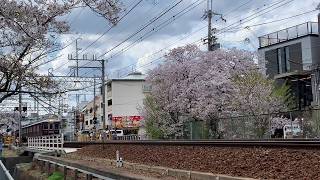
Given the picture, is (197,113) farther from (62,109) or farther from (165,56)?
(62,109)

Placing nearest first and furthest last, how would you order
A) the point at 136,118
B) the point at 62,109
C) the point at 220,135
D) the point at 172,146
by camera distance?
the point at 62,109 → the point at 172,146 → the point at 220,135 → the point at 136,118

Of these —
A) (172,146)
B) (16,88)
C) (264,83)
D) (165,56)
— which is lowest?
(172,146)

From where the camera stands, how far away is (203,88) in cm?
4684

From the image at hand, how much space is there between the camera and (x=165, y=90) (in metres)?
52.8

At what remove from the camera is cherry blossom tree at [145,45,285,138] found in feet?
151

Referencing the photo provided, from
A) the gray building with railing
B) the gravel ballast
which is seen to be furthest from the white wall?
the gravel ballast

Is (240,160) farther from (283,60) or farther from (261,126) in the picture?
(283,60)

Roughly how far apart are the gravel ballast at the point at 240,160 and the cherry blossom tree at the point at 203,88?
1724 centimetres

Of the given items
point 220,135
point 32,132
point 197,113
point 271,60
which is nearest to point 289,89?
point 271,60

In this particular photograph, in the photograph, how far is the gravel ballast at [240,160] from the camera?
48.0 ft

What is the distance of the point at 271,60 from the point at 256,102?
69.9 feet

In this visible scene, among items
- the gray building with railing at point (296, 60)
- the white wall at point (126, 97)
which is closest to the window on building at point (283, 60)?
the gray building with railing at point (296, 60)

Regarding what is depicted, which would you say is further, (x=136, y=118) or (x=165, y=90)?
(x=136, y=118)

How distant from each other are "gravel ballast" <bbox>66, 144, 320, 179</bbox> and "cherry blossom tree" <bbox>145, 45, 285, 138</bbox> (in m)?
17.2
